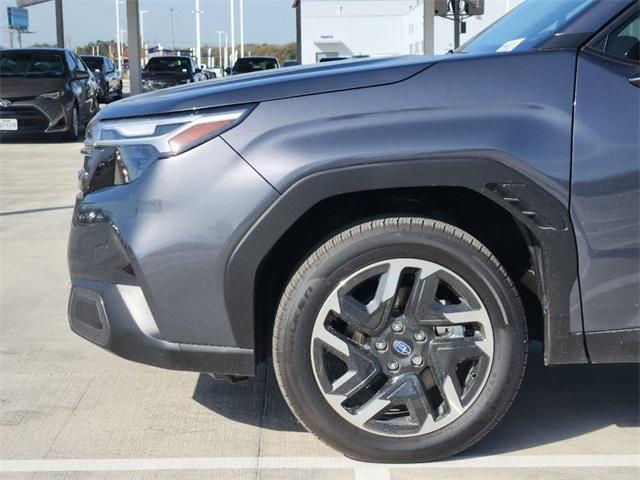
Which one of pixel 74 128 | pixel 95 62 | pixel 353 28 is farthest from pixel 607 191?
pixel 353 28

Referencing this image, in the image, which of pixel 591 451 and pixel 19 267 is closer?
pixel 591 451

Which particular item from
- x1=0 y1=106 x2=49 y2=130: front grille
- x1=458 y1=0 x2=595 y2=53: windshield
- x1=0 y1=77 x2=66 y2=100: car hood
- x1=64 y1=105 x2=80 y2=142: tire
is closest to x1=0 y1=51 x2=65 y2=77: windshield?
A: x1=0 y1=77 x2=66 y2=100: car hood

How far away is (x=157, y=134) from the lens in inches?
129

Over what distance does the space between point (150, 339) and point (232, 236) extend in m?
0.49

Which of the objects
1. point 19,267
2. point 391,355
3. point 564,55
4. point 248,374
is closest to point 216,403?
point 248,374

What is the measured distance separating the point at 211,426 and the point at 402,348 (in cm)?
98

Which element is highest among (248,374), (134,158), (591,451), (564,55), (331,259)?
(564,55)

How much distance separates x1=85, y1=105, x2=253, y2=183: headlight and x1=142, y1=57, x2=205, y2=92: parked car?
94.9 feet

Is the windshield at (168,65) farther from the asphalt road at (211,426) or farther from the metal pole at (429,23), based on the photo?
the asphalt road at (211,426)

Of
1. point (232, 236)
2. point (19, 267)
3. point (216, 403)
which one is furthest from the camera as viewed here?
point (19, 267)

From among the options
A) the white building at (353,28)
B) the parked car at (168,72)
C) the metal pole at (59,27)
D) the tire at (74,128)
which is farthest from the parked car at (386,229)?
the white building at (353,28)

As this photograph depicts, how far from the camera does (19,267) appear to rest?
Answer: 6.65 metres

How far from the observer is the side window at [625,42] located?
3.29m

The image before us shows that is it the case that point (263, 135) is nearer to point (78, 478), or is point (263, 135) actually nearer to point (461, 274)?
point (461, 274)
